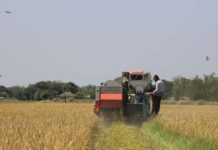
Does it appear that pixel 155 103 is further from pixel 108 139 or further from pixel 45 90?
pixel 45 90

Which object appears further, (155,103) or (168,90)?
(168,90)

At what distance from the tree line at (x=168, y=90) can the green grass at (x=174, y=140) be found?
53.5m

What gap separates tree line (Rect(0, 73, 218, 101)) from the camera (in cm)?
9562

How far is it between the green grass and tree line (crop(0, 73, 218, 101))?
53484mm

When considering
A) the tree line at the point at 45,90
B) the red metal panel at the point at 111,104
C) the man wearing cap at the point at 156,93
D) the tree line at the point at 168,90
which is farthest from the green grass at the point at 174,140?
the tree line at the point at 45,90

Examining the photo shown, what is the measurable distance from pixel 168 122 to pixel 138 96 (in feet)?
12.1

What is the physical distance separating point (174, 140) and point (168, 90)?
345ft

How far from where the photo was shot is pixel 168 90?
386 feet

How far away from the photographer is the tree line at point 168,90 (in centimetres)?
9562

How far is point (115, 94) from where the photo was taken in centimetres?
1942

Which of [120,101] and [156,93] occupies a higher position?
[156,93]

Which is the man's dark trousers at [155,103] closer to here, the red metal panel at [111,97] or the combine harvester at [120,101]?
the combine harvester at [120,101]

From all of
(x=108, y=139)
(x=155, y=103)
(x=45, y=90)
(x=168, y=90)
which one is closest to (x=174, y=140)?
(x=108, y=139)

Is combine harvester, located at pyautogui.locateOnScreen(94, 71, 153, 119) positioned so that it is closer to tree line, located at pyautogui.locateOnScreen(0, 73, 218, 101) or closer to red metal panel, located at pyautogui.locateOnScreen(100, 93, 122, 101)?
red metal panel, located at pyautogui.locateOnScreen(100, 93, 122, 101)
